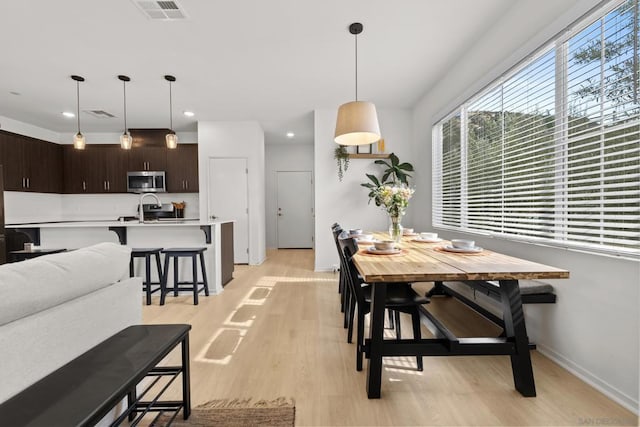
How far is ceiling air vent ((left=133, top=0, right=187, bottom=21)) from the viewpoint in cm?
236

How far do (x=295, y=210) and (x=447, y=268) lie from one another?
6.18 meters

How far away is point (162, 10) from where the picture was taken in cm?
245

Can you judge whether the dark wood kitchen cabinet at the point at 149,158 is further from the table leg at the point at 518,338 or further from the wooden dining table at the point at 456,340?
the table leg at the point at 518,338

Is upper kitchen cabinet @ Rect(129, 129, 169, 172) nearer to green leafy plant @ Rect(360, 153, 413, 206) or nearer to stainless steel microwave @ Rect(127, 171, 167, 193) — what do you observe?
stainless steel microwave @ Rect(127, 171, 167, 193)

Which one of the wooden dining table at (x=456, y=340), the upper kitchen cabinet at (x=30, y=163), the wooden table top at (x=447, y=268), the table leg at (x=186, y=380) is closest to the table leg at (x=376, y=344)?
the wooden dining table at (x=456, y=340)

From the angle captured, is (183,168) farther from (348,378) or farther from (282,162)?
(348,378)

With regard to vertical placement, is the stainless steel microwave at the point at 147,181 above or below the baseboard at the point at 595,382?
above

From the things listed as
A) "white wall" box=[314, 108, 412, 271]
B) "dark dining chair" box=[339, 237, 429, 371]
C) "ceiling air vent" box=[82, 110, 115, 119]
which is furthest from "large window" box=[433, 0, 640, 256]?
"ceiling air vent" box=[82, 110, 115, 119]

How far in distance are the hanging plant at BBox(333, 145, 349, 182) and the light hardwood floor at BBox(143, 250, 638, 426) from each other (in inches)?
99.1

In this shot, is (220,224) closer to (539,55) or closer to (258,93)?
(258,93)

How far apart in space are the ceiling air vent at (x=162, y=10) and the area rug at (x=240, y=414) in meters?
2.93

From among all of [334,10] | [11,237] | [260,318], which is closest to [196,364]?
[260,318]

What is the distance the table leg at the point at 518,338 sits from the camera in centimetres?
162

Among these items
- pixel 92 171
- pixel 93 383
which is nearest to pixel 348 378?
pixel 93 383
